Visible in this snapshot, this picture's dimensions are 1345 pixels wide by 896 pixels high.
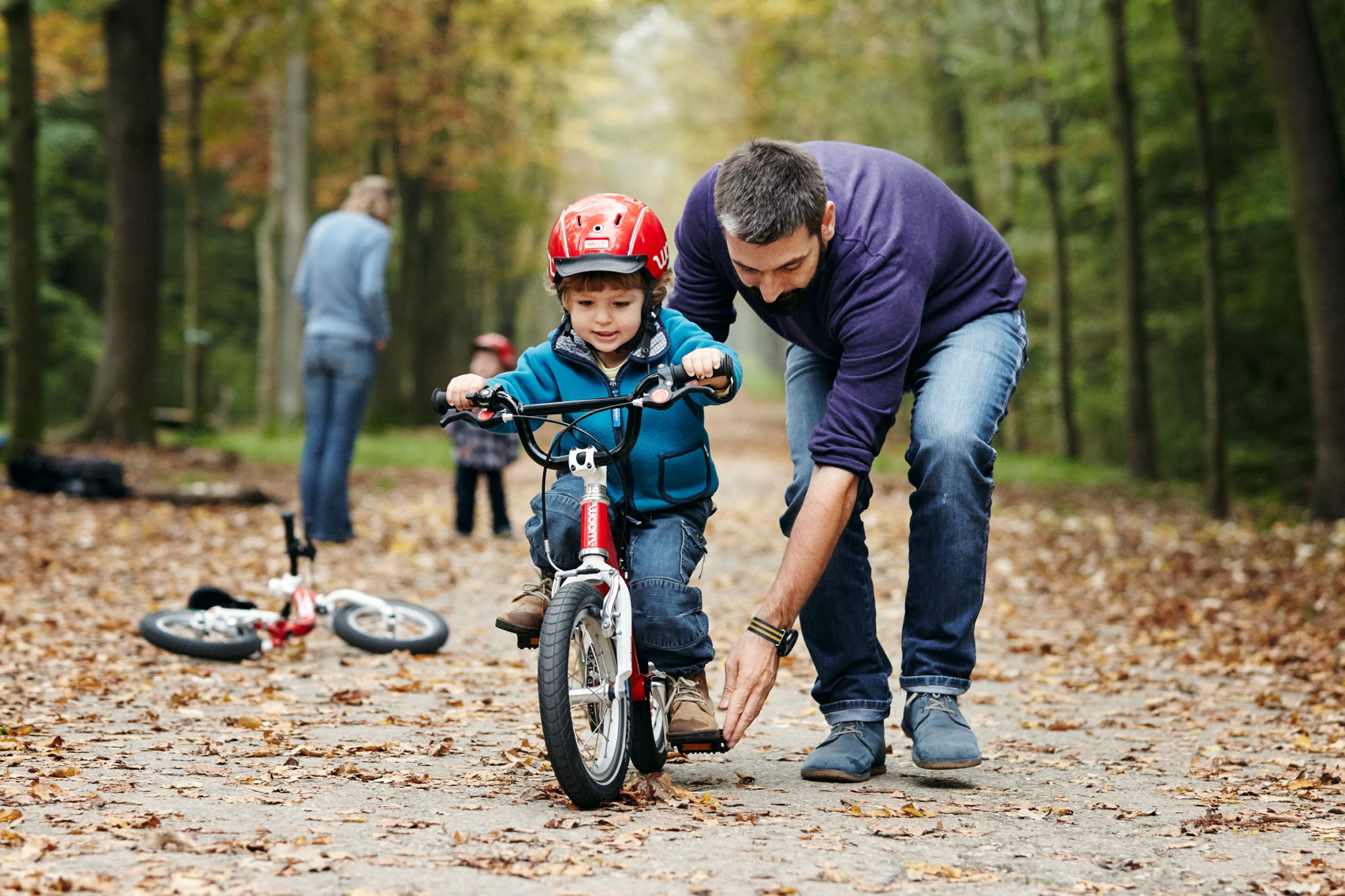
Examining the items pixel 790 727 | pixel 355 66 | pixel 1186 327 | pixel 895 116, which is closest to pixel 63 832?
pixel 790 727

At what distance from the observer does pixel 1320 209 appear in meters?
12.0

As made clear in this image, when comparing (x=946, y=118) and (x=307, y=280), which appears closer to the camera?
(x=307, y=280)

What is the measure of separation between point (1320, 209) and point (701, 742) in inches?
406

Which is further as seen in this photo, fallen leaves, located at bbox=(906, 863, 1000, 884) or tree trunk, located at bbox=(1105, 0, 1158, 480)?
tree trunk, located at bbox=(1105, 0, 1158, 480)

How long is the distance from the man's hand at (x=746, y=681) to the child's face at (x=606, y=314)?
3.03ft

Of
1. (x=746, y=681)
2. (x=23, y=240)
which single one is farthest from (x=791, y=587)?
(x=23, y=240)

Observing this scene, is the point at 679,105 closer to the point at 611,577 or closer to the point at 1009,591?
the point at 1009,591

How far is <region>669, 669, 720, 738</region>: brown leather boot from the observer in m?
3.91

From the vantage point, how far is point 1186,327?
21.1 m

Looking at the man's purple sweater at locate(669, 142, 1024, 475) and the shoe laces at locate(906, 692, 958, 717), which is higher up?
the man's purple sweater at locate(669, 142, 1024, 475)

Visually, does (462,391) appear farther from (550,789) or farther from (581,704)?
(550,789)

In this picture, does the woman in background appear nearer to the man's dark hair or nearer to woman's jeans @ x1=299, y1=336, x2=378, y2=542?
woman's jeans @ x1=299, y1=336, x2=378, y2=542

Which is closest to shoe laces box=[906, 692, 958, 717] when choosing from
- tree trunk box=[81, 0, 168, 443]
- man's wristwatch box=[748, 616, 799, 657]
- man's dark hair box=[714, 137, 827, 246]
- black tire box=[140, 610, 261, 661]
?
man's wristwatch box=[748, 616, 799, 657]

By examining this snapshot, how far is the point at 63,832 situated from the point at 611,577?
1.46 m
